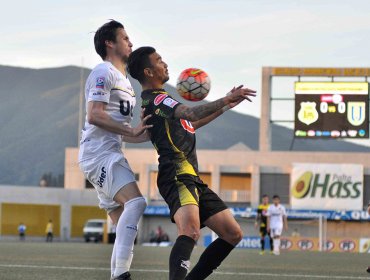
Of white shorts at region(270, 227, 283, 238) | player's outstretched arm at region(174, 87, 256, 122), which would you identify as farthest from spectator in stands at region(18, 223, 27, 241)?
player's outstretched arm at region(174, 87, 256, 122)

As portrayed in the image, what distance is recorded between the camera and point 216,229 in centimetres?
824

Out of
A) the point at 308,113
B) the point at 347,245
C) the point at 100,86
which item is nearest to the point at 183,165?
the point at 100,86

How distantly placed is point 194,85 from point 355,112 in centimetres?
4481

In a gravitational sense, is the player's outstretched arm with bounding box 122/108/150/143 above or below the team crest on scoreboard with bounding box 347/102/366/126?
below

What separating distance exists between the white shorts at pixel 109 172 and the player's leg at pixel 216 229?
2.26 ft

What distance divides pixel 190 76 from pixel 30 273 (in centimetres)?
511

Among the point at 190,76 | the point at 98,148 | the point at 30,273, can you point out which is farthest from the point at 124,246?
the point at 30,273

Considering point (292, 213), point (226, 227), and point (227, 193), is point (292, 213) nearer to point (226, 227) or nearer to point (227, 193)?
point (227, 193)

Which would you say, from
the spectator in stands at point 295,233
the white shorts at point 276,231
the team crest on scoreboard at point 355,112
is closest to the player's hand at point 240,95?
the white shorts at point 276,231

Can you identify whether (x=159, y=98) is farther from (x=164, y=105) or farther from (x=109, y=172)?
(x=109, y=172)

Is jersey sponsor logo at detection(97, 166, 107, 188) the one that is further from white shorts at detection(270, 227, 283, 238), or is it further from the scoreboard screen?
the scoreboard screen

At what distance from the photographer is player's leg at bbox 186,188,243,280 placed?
8.13 meters

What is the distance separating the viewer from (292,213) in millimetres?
63562

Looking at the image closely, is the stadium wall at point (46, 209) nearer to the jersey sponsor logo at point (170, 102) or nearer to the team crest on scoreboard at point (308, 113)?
the team crest on scoreboard at point (308, 113)
